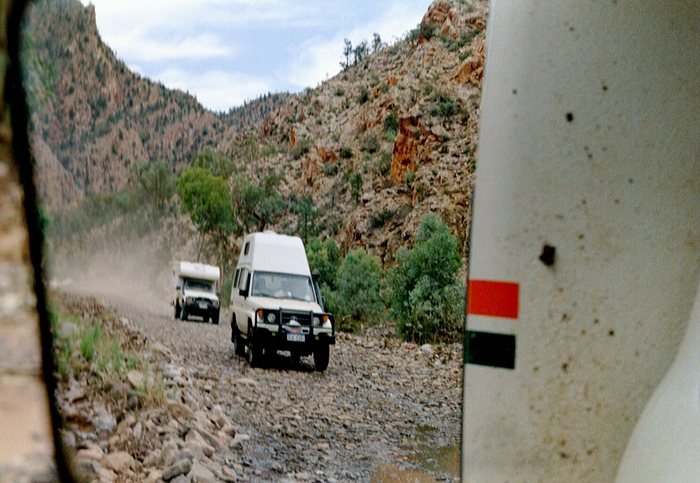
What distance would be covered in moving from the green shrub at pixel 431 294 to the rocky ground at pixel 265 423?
3339 millimetres

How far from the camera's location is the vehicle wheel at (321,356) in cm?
1203

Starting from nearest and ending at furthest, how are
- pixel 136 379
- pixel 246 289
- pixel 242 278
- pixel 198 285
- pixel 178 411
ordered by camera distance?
1. pixel 178 411
2. pixel 136 379
3. pixel 246 289
4. pixel 242 278
5. pixel 198 285

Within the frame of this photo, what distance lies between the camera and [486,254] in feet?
5.85

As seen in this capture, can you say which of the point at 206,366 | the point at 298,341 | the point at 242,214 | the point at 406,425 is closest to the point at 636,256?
the point at 406,425

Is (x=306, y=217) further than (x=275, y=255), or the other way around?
(x=306, y=217)

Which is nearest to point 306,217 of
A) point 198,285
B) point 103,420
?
point 198,285

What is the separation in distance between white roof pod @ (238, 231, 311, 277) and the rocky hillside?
32.1 feet

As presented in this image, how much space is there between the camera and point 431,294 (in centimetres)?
1789

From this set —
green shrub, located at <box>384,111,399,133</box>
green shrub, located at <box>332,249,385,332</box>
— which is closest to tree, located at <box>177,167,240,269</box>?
green shrub, located at <box>384,111,399,133</box>

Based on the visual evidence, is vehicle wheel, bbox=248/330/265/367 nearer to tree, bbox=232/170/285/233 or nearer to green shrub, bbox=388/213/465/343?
green shrub, bbox=388/213/465/343

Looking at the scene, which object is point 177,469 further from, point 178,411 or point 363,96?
point 363,96

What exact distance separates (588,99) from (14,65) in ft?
8.90

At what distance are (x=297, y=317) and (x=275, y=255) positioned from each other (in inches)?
66.3

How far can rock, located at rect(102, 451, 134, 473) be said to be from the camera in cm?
500
